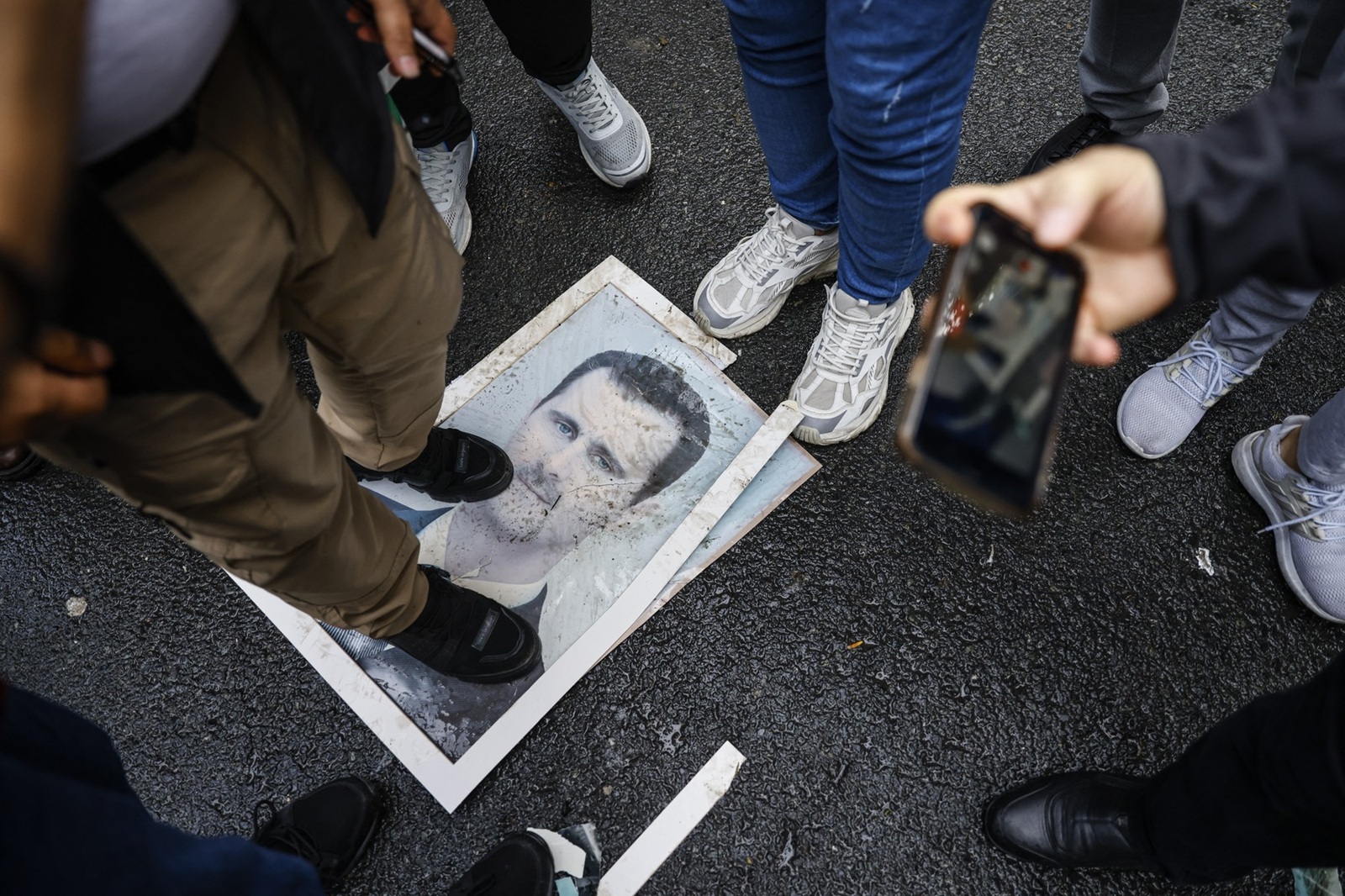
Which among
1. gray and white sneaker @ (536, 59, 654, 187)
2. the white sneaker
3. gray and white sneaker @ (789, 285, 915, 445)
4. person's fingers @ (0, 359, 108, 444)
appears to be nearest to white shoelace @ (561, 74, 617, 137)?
gray and white sneaker @ (536, 59, 654, 187)

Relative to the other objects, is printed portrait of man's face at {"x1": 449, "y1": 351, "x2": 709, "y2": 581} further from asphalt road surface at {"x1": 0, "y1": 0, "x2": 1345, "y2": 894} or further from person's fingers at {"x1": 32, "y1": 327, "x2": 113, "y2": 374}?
person's fingers at {"x1": 32, "y1": 327, "x2": 113, "y2": 374}

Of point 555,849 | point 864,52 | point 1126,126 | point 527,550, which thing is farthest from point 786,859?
point 1126,126

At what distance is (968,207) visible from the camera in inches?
26.0

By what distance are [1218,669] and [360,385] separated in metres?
1.49

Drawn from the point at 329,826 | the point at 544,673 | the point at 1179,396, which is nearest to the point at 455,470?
the point at 544,673

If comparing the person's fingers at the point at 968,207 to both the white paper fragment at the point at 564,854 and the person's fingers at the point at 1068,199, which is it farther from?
the white paper fragment at the point at 564,854

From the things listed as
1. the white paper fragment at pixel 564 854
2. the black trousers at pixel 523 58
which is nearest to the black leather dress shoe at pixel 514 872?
the white paper fragment at pixel 564 854

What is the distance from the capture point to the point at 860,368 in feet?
4.84

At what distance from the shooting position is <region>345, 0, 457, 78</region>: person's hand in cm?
78

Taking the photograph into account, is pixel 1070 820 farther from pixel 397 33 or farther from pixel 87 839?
pixel 397 33

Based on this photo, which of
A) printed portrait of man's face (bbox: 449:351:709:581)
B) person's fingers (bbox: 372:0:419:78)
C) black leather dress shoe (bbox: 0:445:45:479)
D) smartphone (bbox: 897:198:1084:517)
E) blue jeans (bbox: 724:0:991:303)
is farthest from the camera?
black leather dress shoe (bbox: 0:445:45:479)

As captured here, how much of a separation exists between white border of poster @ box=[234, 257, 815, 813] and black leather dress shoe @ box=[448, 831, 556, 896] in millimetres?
120

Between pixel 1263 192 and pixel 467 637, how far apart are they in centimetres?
121

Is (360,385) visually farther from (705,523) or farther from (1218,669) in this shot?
(1218,669)
